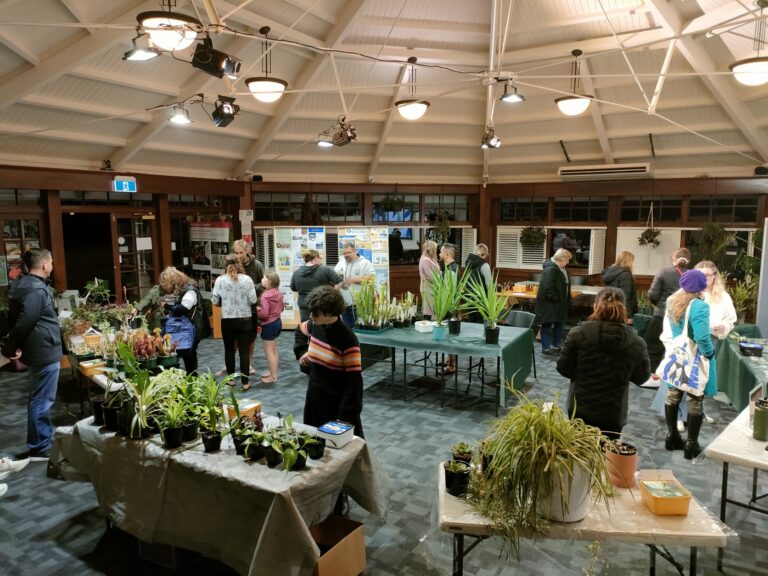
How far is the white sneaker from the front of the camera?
4129 millimetres

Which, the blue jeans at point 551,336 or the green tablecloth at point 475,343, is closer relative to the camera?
the green tablecloth at point 475,343

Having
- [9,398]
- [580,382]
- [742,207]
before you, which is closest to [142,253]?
[9,398]

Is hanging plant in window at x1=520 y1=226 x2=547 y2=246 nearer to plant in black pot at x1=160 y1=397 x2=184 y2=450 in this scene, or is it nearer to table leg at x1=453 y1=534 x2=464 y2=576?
plant in black pot at x1=160 y1=397 x2=184 y2=450

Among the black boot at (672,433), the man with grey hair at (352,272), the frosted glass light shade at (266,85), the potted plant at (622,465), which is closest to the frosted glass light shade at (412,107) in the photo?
the frosted glass light shade at (266,85)

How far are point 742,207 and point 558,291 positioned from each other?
462 centimetres

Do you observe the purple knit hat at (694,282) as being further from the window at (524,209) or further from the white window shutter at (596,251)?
the window at (524,209)

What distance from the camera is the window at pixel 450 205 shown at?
11.8m

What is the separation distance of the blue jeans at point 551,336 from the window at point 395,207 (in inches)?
177

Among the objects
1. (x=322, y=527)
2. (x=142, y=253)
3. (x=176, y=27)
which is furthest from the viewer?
(x=142, y=253)

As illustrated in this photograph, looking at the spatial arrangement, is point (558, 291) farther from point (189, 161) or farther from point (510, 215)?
point (189, 161)

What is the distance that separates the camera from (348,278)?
24.3 ft

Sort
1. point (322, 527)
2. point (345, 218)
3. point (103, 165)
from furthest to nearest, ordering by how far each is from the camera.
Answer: point (345, 218) < point (103, 165) < point (322, 527)

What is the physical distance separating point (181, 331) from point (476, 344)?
3.06 metres

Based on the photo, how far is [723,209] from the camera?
976 cm
